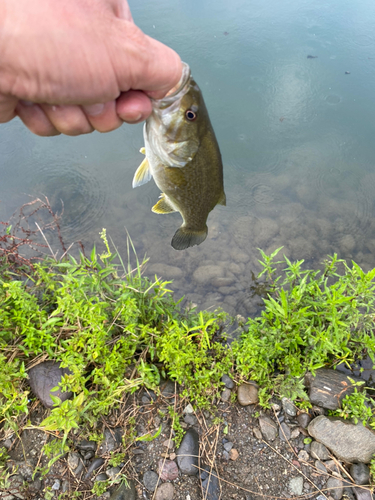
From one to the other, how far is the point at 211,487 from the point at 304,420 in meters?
0.92

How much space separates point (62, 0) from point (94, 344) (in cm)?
201

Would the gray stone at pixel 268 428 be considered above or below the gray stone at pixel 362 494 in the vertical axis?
above

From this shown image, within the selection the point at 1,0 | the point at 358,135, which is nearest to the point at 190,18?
the point at 358,135

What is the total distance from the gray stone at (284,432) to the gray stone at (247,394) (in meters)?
0.27

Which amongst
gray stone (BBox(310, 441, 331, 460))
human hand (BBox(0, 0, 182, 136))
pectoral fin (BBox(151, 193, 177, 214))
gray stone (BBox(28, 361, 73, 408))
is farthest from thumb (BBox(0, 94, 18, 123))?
gray stone (BBox(310, 441, 331, 460))

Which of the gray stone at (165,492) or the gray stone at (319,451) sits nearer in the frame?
the gray stone at (165,492)

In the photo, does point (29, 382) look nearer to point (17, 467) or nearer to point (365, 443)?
point (17, 467)

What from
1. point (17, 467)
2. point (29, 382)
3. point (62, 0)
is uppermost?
point (62, 0)

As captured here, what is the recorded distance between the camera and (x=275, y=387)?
8.39 ft

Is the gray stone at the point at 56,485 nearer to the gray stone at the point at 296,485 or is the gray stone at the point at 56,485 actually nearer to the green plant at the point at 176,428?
the green plant at the point at 176,428

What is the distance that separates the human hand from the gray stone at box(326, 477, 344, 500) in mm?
2915

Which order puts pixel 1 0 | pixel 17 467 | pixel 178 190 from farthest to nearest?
pixel 178 190 < pixel 17 467 < pixel 1 0

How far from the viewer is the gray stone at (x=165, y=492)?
212cm

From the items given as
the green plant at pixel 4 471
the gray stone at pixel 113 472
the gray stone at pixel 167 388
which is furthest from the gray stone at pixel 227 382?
the green plant at pixel 4 471
